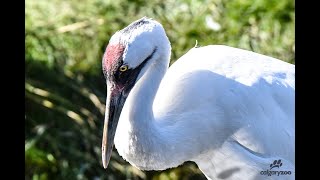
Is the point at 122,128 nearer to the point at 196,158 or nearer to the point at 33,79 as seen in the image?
the point at 196,158

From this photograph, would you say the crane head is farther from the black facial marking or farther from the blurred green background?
the blurred green background

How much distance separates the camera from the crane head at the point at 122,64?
325 centimetres

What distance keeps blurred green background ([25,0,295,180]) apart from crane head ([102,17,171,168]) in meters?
1.88

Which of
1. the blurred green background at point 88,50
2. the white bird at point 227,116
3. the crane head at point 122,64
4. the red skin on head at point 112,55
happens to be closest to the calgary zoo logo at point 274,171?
the white bird at point 227,116

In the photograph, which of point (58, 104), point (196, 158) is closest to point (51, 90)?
point (58, 104)

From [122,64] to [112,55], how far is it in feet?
0.15

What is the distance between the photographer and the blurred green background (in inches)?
206

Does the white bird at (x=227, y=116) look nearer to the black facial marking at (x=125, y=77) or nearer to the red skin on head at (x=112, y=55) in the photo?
the black facial marking at (x=125, y=77)

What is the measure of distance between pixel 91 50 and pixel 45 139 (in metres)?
0.71

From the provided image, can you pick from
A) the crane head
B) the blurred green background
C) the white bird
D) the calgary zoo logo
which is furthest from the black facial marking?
the blurred green background

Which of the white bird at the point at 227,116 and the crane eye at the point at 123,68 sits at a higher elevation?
the crane eye at the point at 123,68

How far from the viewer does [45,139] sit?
207 inches

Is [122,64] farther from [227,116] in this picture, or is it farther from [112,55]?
[227,116]

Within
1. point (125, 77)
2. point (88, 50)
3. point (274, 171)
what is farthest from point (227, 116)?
point (88, 50)
